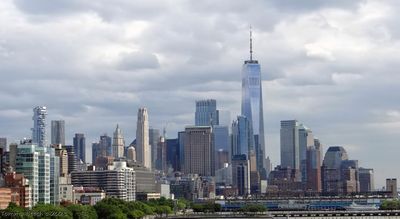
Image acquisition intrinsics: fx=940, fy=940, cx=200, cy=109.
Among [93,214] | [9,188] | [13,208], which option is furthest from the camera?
[9,188]

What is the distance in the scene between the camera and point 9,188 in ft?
646

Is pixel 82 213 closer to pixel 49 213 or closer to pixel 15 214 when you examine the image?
pixel 49 213

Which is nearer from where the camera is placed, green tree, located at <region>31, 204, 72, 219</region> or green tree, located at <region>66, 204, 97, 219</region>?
green tree, located at <region>31, 204, 72, 219</region>

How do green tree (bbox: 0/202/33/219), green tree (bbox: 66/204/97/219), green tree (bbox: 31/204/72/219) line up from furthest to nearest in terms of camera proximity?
green tree (bbox: 66/204/97/219), green tree (bbox: 31/204/72/219), green tree (bbox: 0/202/33/219)

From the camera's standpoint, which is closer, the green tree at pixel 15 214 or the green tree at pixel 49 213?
the green tree at pixel 15 214

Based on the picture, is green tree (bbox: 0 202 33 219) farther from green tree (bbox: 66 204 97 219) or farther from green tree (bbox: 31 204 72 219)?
green tree (bbox: 66 204 97 219)

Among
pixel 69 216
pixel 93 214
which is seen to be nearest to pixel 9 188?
pixel 93 214

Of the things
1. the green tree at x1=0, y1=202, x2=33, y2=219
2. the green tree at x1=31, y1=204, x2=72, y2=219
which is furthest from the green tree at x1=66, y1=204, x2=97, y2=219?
the green tree at x1=0, y1=202, x2=33, y2=219

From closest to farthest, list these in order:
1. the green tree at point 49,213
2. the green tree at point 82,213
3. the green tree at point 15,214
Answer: the green tree at point 15,214 → the green tree at point 49,213 → the green tree at point 82,213

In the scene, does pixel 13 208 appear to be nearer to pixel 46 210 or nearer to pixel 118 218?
pixel 46 210

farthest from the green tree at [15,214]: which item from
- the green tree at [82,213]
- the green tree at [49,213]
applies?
the green tree at [82,213]

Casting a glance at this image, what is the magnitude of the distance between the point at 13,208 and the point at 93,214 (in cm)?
2909

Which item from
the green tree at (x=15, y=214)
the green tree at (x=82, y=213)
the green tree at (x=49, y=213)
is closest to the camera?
the green tree at (x=15, y=214)

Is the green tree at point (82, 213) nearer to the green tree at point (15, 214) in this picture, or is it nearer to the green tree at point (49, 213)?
the green tree at point (49, 213)
